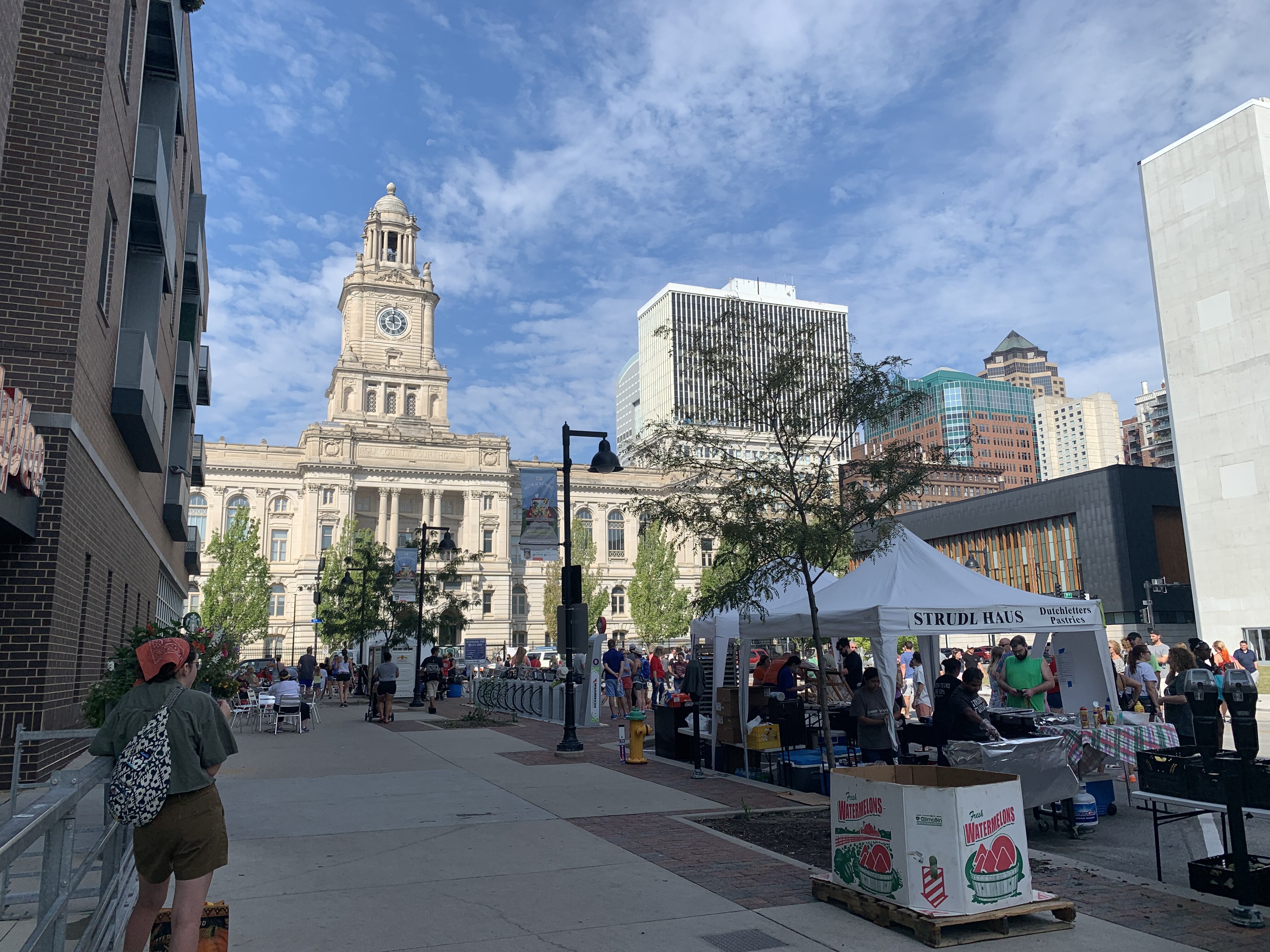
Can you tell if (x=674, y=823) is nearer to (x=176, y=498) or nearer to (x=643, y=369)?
(x=176, y=498)

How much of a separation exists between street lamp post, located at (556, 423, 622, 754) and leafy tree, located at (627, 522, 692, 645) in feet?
190

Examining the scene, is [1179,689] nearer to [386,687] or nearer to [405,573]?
[386,687]

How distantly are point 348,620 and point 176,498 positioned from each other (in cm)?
2147

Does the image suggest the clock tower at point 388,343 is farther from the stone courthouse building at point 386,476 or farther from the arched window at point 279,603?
the arched window at point 279,603

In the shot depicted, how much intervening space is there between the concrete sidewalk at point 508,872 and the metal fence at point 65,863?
95cm

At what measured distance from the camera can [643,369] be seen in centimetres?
16888

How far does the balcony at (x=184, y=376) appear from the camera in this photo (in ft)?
86.2

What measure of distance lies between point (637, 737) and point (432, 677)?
1493 cm

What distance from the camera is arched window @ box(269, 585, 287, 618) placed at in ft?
273

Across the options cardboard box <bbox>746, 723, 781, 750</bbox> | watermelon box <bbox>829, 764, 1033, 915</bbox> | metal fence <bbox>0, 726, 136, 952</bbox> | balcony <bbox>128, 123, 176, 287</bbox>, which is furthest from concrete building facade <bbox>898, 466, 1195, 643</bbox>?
metal fence <bbox>0, 726, 136, 952</bbox>

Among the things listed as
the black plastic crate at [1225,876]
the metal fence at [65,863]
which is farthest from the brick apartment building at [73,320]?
the black plastic crate at [1225,876]

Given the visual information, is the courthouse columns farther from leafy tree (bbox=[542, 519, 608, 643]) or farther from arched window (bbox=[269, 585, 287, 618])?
leafy tree (bbox=[542, 519, 608, 643])

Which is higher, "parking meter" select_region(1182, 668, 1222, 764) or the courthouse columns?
the courthouse columns

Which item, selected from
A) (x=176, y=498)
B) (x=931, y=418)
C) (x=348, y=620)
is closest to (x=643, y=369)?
(x=931, y=418)
